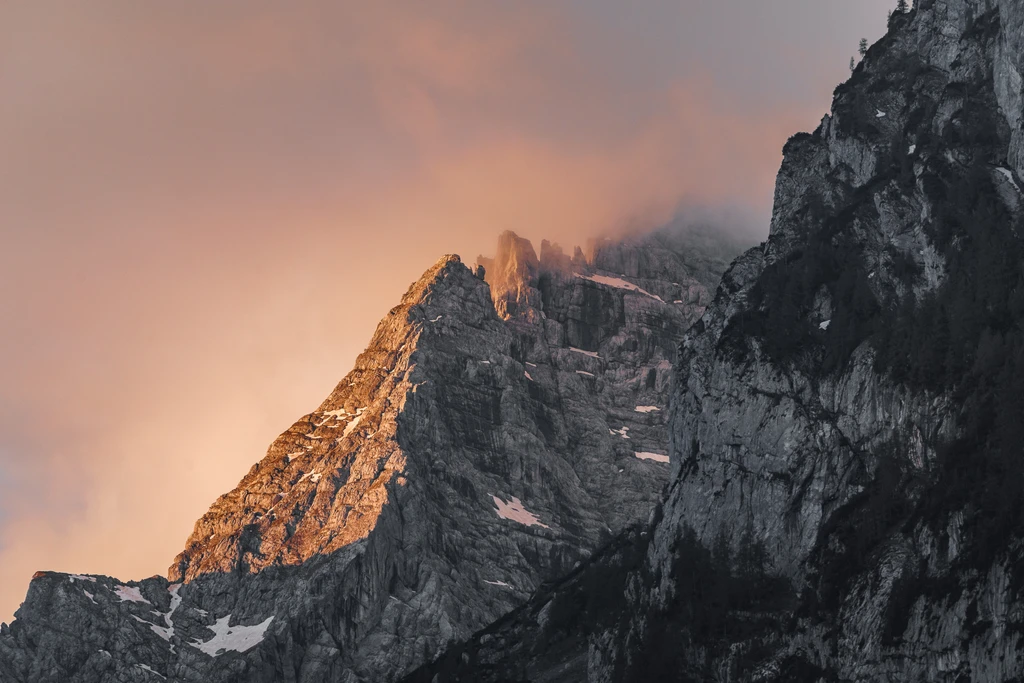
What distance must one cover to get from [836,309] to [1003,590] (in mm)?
57397

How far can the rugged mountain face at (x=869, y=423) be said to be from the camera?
129500mm

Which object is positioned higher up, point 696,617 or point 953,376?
point 953,376

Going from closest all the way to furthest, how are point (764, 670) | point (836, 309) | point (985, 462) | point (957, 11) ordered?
point (985, 462) < point (764, 670) < point (836, 309) < point (957, 11)

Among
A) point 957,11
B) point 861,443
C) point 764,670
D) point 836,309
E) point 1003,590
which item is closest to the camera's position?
point 1003,590

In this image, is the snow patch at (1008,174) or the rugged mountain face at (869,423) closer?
the rugged mountain face at (869,423)

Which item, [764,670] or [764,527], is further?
[764,527]

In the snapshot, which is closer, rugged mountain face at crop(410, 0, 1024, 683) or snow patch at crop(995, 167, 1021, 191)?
rugged mountain face at crop(410, 0, 1024, 683)

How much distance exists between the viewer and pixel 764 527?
159 meters

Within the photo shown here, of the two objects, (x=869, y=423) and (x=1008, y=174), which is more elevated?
(x=1008, y=174)

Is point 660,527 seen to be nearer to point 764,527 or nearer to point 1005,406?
point 764,527

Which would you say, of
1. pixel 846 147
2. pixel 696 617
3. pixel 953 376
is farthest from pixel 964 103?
pixel 696 617

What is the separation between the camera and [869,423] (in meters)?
157

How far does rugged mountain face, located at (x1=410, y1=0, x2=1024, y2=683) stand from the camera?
12950 cm

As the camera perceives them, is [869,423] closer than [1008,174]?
Yes
